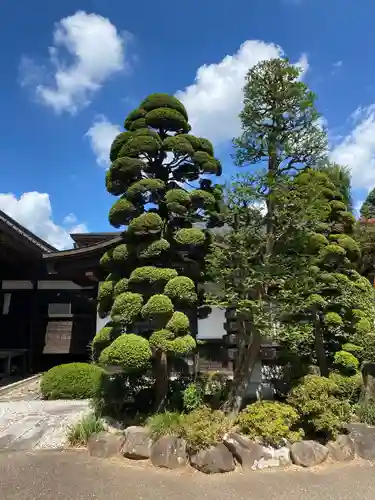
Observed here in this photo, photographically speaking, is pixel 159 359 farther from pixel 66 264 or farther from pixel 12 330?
pixel 12 330

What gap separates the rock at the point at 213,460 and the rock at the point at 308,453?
2.71 ft

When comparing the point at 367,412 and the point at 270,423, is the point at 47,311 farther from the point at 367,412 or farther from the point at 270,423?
the point at 367,412

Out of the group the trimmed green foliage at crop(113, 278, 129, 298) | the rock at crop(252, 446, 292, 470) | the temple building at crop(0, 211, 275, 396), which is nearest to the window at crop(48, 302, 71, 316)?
the temple building at crop(0, 211, 275, 396)

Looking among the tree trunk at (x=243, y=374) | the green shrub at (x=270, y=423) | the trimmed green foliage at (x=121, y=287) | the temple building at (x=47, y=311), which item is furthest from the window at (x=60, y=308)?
the green shrub at (x=270, y=423)

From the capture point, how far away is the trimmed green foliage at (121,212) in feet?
19.7

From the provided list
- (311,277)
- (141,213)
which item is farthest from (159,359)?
(311,277)

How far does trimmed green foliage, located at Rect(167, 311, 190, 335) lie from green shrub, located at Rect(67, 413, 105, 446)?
5.45 feet

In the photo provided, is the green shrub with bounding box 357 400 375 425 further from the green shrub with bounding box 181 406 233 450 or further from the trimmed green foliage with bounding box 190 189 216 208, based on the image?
the trimmed green foliage with bounding box 190 189 216 208

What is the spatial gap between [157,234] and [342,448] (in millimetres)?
3950

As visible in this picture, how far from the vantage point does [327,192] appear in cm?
757

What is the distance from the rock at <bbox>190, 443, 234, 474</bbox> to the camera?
4391 mm

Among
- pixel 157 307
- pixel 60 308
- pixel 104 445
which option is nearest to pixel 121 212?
pixel 157 307

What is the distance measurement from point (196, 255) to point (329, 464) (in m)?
3.44

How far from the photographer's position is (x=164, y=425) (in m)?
4.86
